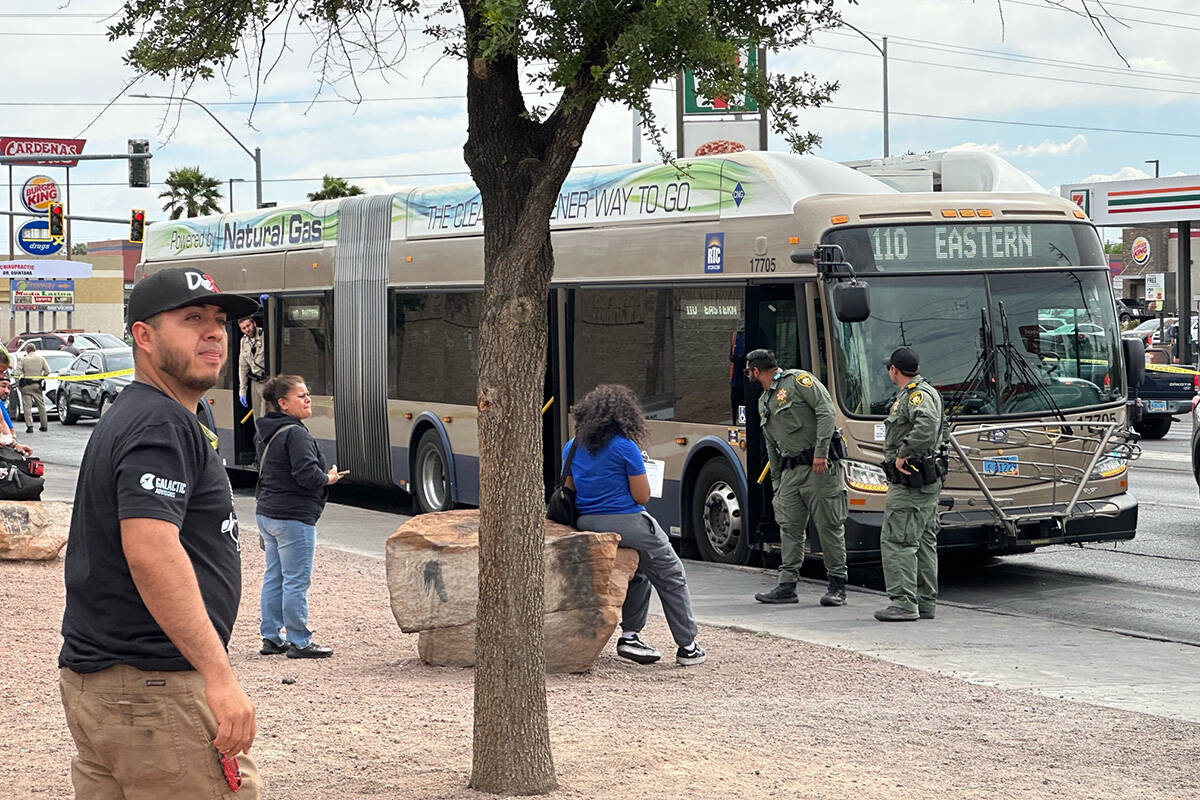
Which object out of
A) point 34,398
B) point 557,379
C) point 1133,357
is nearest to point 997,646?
point 1133,357

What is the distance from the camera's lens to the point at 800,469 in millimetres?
11234

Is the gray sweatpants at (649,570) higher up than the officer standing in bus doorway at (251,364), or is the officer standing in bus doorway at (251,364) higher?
the officer standing in bus doorway at (251,364)

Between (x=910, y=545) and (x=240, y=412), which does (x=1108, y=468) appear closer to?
(x=910, y=545)

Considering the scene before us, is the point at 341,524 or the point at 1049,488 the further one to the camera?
the point at 341,524

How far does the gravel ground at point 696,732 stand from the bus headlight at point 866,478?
2.32 m

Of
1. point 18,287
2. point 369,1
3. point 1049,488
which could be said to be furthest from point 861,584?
point 18,287

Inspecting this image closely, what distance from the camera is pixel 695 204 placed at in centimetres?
1341

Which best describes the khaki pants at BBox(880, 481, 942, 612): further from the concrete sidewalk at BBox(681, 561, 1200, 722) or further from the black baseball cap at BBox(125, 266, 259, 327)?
the black baseball cap at BBox(125, 266, 259, 327)

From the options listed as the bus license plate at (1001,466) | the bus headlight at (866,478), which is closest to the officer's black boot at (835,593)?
the bus headlight at (866,478)

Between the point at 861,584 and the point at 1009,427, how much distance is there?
178 cm

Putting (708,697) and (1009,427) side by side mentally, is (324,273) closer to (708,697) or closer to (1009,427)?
(1009,427)

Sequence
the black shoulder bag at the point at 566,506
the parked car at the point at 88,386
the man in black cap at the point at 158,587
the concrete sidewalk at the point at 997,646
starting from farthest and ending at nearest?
the parked car at the point at 88,386
the black shoulder bag at the point at 566,506
the concrete sidewalk at the point at 997,646
the man in black cap at the point at 158,587

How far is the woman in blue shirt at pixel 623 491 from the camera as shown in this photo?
28.7 feet

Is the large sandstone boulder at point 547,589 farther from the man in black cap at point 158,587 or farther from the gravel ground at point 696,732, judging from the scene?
the man in black cap at point 158,587
